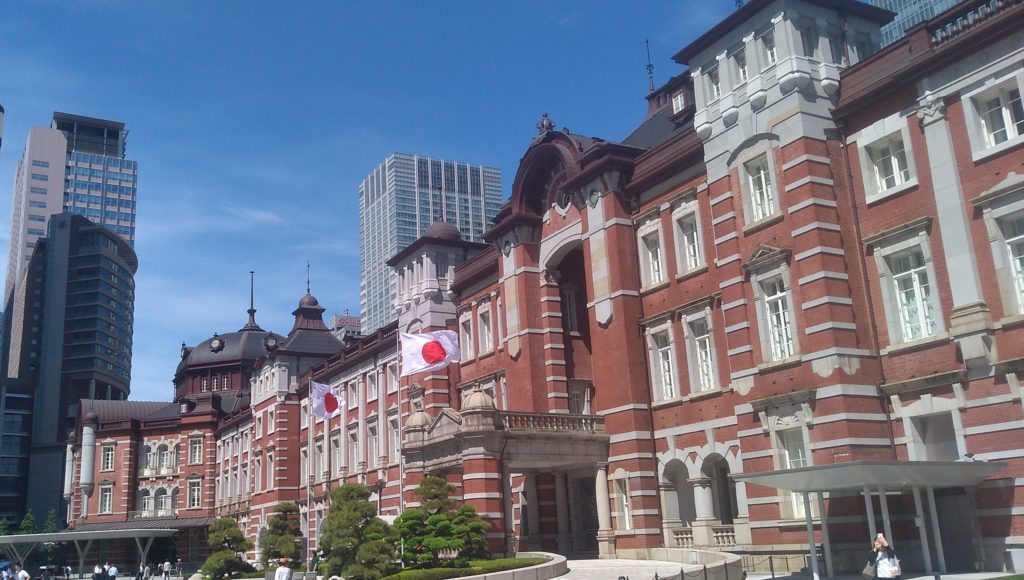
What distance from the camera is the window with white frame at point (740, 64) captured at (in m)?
27.7

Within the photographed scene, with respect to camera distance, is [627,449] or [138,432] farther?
[138,432]

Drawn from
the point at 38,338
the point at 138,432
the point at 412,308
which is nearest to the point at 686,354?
the point at 412,308

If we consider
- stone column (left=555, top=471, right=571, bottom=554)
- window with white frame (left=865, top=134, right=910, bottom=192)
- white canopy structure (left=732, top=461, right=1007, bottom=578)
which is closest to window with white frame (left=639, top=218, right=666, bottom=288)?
window with white frame (left=865, top=134, right=910, bottom=192)

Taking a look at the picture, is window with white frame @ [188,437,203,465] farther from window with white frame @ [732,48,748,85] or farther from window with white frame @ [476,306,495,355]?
window with white frame @ [732,48,748,85]

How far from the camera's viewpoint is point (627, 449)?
99.8 feet

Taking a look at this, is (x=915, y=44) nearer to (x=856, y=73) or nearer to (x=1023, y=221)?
(x=856, y=73)

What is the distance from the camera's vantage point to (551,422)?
3123 centimetres

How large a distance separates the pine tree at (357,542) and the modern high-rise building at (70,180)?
142 metres

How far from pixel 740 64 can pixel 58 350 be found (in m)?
122

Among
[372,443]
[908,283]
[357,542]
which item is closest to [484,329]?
[372,443]

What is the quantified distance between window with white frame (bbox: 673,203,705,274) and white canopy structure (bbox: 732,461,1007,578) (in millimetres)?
9946

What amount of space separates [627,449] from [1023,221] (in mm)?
13575

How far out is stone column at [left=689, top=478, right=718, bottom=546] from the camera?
2803 centimetres

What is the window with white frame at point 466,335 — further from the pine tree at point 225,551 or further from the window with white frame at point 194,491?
the window with white frame at point 194,491
